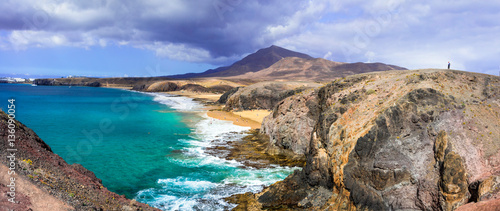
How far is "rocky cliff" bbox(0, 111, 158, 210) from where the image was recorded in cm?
917

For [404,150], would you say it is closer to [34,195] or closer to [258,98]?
[34,195]

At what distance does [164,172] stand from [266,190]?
10387 mm

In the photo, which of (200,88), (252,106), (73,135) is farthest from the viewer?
(200,88)

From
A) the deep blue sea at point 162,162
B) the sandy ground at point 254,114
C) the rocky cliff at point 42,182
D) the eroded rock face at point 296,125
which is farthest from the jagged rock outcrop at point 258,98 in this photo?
the rocky cliff at point 42,182

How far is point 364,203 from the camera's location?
13.4 m

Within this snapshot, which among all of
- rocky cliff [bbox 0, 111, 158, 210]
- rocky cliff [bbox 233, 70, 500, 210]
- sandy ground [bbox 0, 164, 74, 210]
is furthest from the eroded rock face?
sandy ground [bbox 0, 164, 74, 210]

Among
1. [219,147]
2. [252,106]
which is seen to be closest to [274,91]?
[252,106]

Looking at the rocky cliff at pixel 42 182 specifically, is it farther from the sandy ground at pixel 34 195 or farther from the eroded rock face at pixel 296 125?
the eroded rock face at pixel 296 125

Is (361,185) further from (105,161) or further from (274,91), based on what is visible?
(274,91)

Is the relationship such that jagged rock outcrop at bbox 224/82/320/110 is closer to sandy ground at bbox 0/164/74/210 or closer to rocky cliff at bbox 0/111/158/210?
rocky cliff at bbox 0/111/158/210

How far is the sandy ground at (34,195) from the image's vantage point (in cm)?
910

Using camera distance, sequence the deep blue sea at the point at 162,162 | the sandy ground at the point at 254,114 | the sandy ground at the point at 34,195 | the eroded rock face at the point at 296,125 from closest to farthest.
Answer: the sandy ground at the point at 34,195 → the deep blue sea at the point at 162,162 → the eroded rock face at the point at 296,125 → the sandy ground at the point at 254,114

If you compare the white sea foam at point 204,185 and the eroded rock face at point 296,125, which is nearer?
the white sea foam at point 204,185

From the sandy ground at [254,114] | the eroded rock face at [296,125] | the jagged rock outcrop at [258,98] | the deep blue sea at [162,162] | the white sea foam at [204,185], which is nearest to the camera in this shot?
A: the white sea foam at [204,185]
